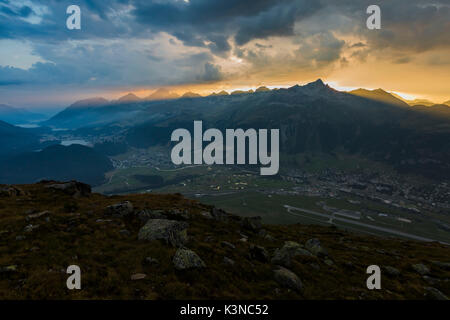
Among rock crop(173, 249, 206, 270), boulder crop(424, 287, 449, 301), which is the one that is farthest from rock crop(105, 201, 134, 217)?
boulder crop(424, 287, 449, 301)

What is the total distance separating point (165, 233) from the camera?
24453mm

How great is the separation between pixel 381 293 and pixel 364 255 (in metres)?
20.8

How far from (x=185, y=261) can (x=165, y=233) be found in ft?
19.8

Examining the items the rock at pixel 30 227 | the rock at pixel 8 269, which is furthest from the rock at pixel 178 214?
the rock at pixel 8 269

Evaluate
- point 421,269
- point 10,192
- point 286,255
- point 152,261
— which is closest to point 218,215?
point 286,255

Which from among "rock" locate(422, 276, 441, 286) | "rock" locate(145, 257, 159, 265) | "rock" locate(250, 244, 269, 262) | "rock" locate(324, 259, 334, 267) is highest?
"rock" locate(145, 257, 159, 265)

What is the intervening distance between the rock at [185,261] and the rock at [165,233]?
3435mm

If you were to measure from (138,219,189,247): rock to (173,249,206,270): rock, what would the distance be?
3.44 metres

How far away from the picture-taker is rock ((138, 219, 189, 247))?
24042 millimetres

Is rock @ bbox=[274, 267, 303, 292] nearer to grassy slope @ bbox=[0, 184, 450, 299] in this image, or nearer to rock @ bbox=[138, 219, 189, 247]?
grassy slope @ bbox=[0, 184, 450, 299]

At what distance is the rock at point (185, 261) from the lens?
19156mm
